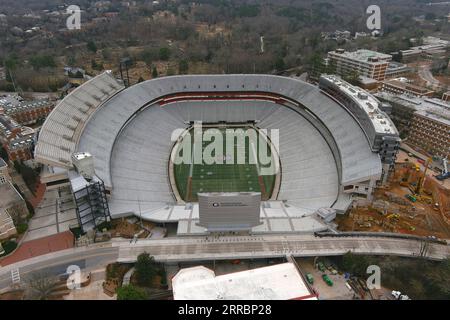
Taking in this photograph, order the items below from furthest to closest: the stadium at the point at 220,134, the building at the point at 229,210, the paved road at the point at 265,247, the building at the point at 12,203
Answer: the stadium at the point at 220,134, the building at the point at 12,203, the building at the point at 229,210, the paved road at the point at 265,247

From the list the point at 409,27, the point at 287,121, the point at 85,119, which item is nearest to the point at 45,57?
the point at 85,119

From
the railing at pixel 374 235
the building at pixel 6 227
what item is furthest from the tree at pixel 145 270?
the railing at pixel 374 235

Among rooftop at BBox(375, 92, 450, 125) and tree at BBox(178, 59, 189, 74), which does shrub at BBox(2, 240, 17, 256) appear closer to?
rooftop at BBox(375, 92, 450, 125)

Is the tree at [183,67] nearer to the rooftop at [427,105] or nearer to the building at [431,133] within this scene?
the rooftop at [427,105]

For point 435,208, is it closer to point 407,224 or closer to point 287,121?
point 407,224

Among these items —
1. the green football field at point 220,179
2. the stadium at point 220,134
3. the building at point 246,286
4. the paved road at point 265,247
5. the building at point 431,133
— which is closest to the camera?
the building at point 246,286

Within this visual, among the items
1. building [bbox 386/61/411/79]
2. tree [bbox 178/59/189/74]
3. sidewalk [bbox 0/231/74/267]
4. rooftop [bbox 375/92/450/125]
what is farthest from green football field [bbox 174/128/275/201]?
building [bbox 386/61/411/79]
